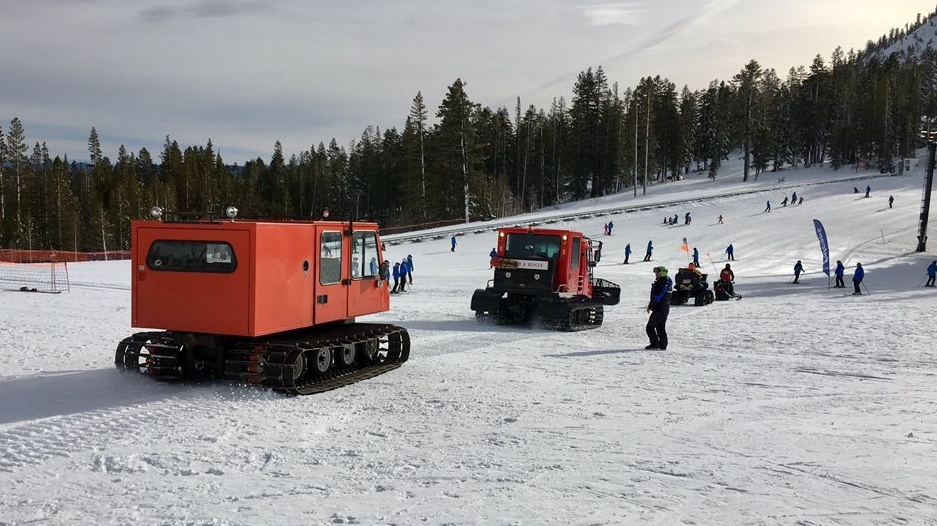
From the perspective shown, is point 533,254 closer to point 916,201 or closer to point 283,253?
point 283,253

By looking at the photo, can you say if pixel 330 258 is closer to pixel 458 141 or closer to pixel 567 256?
pixel 567 256

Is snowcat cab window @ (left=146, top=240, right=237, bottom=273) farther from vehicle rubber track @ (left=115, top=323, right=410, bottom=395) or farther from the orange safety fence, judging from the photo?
the orange safety fence

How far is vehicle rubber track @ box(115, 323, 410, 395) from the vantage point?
9680mm

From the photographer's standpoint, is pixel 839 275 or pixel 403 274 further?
pixel 839 275

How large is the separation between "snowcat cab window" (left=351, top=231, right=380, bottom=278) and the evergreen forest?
51563 mm

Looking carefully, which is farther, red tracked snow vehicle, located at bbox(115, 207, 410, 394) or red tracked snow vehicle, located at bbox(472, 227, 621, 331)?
red tracked snow vehicle, located at bbox(472, 227, 621, 331)

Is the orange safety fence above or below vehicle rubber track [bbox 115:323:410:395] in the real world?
above

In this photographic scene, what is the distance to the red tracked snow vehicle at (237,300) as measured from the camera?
31.1 ft

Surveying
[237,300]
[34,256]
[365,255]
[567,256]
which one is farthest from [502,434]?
[34,256]

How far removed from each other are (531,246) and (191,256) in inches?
418

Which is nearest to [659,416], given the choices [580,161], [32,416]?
[32,416]

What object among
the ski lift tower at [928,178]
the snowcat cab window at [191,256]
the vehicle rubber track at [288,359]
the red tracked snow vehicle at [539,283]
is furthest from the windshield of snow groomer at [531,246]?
the ski lift tower at [928,178]

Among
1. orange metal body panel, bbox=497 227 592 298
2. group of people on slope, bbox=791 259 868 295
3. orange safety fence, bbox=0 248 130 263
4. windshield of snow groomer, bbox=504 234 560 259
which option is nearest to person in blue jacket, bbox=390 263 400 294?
orange metal body panel, bbox=497 227 592 298

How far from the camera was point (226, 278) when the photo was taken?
373 inches
